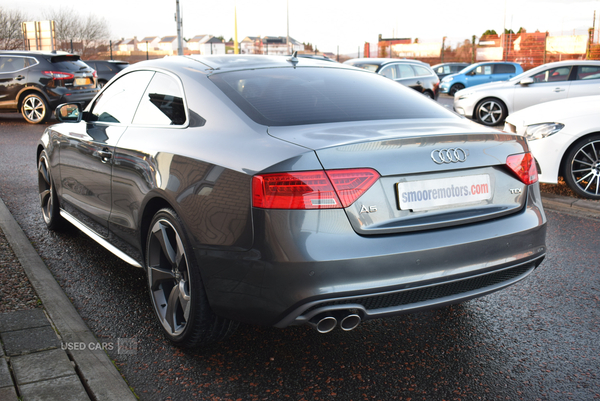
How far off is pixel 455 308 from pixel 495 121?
11.4 m

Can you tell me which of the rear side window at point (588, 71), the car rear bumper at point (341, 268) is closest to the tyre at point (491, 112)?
the rear side window at point (588, 71)

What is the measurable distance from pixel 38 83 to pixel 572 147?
13224 mm

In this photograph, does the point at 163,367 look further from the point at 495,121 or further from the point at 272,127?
the point at 495,121

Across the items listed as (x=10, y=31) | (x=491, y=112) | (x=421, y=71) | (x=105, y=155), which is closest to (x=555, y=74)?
(x=491, y=112)

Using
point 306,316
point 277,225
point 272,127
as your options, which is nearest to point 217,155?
point 272,127

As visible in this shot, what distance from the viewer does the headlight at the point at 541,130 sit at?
251 inches

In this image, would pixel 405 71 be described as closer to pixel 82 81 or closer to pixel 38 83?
pixel 82 81

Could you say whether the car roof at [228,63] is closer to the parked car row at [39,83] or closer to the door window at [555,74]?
the door window at [555,74]

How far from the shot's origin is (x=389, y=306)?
2430 millimetres

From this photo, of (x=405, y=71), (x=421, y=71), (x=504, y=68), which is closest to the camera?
(x=405, y=71)

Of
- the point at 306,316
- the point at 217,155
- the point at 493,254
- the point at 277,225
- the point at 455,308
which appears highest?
the point at 217,155

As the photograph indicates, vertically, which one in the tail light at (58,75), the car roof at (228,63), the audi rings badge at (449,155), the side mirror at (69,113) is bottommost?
the audi rings badge at (449,155)

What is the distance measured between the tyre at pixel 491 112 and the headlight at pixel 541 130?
737 cm

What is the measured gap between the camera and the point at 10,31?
41.0 metres
